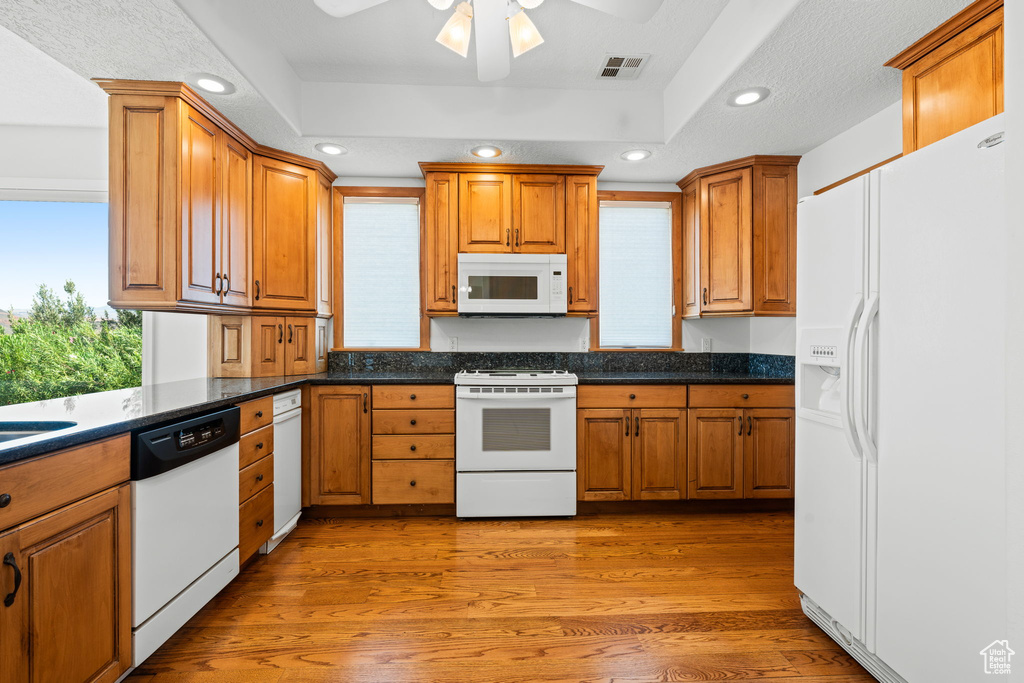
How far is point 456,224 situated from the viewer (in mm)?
3135

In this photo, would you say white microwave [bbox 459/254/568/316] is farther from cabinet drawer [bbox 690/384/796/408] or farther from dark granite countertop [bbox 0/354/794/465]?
cabinet drawer [bbox 690/384/796/408]

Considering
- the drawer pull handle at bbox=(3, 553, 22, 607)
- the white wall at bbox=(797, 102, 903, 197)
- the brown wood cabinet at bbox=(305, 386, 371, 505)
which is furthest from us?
the brown wood cabinet at bbox=(305, 386, 371, 505)

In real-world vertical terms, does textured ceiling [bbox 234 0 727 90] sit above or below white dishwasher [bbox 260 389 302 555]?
above

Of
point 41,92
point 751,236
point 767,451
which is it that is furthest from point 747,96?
point 41,92

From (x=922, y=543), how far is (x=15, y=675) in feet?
7.80

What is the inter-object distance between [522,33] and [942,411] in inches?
75.5

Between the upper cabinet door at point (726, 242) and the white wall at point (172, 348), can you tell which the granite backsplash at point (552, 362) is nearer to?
the upper cabinet door at point (726, 242)

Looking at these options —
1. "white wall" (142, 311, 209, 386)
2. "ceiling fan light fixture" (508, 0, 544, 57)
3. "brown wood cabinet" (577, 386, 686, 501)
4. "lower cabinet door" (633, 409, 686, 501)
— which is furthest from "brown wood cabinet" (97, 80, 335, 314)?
"lower cabinet door" (633, 409, 686, 501)

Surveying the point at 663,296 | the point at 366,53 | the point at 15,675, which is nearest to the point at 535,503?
the point at 663,296

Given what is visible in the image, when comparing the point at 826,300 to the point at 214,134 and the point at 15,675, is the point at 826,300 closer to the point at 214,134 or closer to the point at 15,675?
the point at 15,675

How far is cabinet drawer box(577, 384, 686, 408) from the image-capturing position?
2986mm

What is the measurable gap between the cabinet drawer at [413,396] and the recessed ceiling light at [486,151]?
1.52m

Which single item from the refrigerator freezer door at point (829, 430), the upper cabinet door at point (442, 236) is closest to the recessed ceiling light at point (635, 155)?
the upper cabinet door at point (442, 236)

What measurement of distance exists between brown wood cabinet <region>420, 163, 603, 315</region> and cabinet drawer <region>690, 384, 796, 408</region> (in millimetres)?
1122
